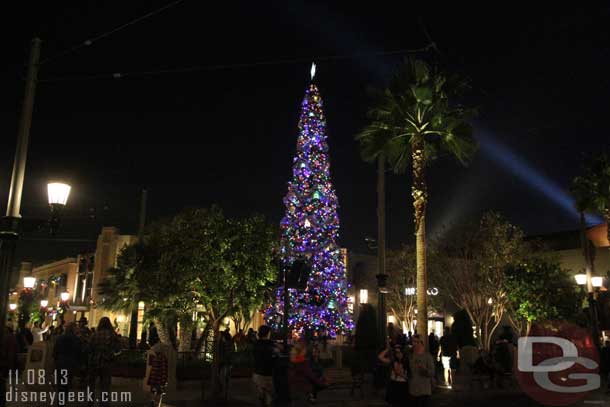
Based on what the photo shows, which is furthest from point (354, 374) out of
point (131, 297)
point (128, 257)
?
point (128, 257)

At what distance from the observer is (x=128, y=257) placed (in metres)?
31.6

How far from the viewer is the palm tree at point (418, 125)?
65.3 ft

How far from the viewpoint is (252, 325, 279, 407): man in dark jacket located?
930 cm

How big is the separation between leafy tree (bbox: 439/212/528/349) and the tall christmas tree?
10.7 metres

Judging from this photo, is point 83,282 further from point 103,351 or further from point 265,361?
point 265,361

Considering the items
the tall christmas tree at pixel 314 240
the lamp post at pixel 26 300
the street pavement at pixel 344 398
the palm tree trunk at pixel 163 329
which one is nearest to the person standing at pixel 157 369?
the street pavement at pixel 344 398

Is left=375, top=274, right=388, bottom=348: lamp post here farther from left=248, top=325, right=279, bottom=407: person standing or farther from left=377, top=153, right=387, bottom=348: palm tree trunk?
left=248, top=325, right=279, bottom=407: person standing

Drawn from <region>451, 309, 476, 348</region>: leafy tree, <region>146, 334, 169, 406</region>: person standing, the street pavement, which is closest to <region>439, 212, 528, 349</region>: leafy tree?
<region>451, 309, 476, 348</region>: leafy tree

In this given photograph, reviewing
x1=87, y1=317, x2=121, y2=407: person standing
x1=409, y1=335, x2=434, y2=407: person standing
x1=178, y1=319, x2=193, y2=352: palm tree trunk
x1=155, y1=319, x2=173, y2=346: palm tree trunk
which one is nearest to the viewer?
x1=409, y1=335, x2=434, y2=407: person standing

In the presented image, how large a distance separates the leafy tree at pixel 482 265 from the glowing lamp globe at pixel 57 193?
29841 millimetres

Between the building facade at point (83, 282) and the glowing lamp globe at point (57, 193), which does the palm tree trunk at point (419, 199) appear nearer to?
the glowing lamp globe at point (57, 193)

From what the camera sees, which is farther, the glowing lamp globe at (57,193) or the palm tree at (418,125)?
the palm tree at (418,125)

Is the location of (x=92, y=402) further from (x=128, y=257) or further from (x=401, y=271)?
(x=401, y=271)

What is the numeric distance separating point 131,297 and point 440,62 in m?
19.3
